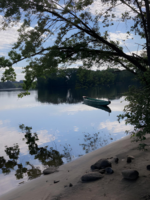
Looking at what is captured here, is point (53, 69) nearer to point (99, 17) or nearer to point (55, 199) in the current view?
point (99, 17)

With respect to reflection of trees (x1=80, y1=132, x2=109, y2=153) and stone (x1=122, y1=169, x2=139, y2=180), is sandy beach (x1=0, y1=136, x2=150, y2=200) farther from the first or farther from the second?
reflection of trees (x1=80, y1=132, x2=109, y2=153)

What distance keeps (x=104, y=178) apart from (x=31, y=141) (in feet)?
37.1

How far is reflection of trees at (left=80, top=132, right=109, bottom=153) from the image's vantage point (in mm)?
14070

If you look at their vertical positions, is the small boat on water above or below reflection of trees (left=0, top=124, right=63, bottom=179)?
above

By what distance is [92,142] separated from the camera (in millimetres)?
15578

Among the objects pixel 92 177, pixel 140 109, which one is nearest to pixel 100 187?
pixel 92 177

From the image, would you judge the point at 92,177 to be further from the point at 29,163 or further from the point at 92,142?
the point at 92,142

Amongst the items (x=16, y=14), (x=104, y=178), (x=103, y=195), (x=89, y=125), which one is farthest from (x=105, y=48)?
(x=89, y=125)

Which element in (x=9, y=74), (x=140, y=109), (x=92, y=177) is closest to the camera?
(x=140, y=109)

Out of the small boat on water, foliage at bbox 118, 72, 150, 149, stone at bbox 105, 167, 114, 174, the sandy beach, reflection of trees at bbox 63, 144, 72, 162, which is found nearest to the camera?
the sandy beach

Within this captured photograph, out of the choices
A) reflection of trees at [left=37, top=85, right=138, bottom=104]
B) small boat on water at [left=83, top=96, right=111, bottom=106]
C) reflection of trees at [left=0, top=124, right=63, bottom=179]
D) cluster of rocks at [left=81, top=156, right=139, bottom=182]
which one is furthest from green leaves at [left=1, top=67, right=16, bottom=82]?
reflection of trees at [left=37, top=85, right=138, bottom=104]

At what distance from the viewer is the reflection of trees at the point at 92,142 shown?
14070 millimetres

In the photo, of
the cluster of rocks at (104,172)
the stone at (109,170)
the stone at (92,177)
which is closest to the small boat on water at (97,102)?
the cluster of rocks at (104,172)

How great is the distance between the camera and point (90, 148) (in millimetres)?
14031
